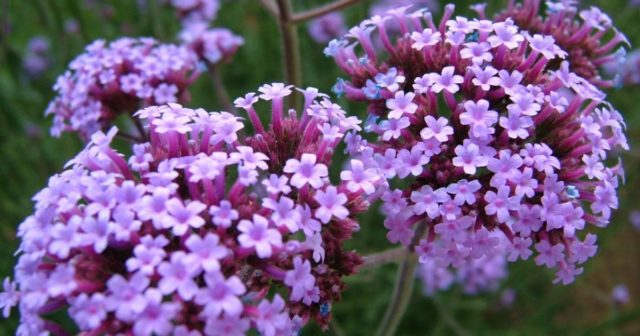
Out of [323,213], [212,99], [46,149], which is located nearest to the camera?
[323,213]

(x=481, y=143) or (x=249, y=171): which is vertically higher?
(x=249, y=171)

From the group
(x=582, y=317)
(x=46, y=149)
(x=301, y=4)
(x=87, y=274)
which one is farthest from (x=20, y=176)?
(x=582, y=317)

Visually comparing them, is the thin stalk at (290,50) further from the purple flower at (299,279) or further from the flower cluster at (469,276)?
the flower cluster at (469,276)

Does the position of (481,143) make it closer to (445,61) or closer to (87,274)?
(445,61)

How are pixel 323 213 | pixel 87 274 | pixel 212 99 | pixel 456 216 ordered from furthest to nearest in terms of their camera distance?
pixel 212 99, pixel 456 216, pixel 323 213, pixel 87 274

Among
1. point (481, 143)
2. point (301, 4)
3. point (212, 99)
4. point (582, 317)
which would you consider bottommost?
point (582, 317)

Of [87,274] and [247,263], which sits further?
[247,263]

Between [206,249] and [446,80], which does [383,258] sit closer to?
[446,80]
